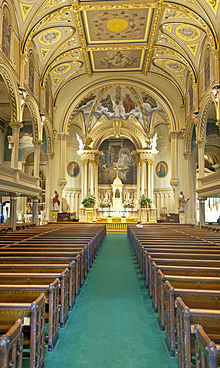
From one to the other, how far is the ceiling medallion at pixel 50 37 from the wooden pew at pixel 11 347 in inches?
631

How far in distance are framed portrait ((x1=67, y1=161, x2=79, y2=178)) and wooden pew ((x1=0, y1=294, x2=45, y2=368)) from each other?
25930 mm

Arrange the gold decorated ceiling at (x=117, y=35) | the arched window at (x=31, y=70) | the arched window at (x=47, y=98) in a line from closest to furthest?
the gold decorated ceiling at (x=117, y=35) < the arched window at (x=31, y=70) < the arched window at (x=47, y=98)

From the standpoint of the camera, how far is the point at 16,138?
45.1 ft

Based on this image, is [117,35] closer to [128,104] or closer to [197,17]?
[197,17]

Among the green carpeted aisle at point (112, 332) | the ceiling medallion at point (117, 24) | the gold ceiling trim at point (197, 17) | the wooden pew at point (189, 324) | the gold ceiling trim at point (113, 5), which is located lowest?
the green carpeted aisle at point (112, 332)

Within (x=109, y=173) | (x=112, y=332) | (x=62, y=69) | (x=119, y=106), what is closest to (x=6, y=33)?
(x=62, y=69)

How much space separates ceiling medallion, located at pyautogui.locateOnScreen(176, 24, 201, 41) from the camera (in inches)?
577

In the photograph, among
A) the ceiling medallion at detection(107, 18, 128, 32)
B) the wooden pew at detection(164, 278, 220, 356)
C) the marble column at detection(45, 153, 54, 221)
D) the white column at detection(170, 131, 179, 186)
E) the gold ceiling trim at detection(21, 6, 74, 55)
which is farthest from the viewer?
the white column at detection(170, 131, 179, 186)

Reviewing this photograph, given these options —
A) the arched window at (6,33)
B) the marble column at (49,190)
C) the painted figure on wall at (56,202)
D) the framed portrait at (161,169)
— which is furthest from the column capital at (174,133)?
the arched window at (6,33)

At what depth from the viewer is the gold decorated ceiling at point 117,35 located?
42.3 feet

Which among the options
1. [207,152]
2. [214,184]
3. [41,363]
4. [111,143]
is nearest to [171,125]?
[207,152]

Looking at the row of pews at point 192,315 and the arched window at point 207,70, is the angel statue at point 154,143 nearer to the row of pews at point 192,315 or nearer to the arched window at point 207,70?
the arched window at point 207,70

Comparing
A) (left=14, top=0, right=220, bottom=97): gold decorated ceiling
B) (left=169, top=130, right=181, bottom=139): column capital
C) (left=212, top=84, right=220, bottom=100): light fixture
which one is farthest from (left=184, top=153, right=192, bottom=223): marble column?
(left=212, top=84, right=220, bottom=100): light fixture

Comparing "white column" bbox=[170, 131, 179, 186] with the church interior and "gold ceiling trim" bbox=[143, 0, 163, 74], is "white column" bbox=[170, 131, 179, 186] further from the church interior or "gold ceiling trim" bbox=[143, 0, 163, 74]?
"gold ceiling trim" bbox=[143, 0, 163, 74]
